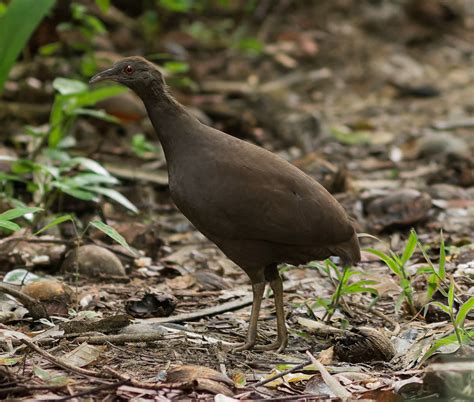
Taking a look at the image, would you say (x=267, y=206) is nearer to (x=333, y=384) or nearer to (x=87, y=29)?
(x=333, y=384)

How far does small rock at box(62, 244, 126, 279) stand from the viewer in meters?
5.47

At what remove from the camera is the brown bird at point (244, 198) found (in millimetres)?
4312

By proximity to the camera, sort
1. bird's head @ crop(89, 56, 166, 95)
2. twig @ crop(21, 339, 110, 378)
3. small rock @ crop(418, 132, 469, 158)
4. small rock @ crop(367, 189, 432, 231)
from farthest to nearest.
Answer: small rock @ crop(418, 132, 469, 158) < small rock @ crop(367, 189, 432, 231) < bird's head @ crop(89, 56, 166, 95) < twig @ crop(21, 339, 110, 378)

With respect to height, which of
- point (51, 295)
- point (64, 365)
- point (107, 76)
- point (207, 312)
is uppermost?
point (107, 76)

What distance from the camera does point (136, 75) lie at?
4676 mm

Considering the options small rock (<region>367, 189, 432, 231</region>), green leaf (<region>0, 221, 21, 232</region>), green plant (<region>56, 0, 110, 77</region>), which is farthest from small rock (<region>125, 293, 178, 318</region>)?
green plant (<region>56, 0, 110, 77</region>)

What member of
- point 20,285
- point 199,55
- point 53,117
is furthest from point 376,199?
point 199,55

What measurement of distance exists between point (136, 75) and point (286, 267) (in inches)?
62.2

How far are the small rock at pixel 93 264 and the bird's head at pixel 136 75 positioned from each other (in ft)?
4.00

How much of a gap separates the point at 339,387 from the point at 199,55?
24.5ft

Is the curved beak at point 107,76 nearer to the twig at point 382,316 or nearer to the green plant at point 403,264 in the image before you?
the green plant at point 403,264

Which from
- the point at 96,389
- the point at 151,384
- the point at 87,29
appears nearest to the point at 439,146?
the point at 87,29

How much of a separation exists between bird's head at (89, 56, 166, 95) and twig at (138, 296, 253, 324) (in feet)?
3.85

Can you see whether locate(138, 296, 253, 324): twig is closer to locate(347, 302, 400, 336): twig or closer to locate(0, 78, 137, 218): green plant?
locate(347, 302, 400, 336): twig
